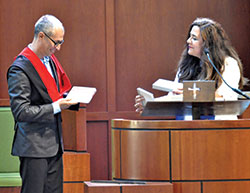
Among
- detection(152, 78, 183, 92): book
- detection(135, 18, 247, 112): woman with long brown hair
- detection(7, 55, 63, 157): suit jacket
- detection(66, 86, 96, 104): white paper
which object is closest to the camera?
detection(7, 55, 63, 157): suit jacket

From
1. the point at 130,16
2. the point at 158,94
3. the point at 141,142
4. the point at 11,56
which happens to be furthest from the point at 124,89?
the point at 141,142

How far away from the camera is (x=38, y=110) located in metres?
3.18

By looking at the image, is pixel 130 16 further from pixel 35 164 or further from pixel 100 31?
pixel 35 164

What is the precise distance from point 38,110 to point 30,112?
0.18 ft

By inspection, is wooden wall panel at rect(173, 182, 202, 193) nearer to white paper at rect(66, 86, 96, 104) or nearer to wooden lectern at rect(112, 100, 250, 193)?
wooden lectern at rect(112, 100, 250, 193)

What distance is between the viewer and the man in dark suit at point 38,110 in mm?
3166

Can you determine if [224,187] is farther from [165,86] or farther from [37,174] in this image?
[37,174]

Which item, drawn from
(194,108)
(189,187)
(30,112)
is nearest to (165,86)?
(194,108)

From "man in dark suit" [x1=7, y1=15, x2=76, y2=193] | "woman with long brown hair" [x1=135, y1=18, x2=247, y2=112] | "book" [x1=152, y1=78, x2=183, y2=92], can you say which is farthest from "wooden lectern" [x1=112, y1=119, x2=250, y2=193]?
"woman with long brown hair" [x1=135, y1=18, x2=247, y2=112]

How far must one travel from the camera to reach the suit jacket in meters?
3.15

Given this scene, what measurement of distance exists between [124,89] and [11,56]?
1.17m

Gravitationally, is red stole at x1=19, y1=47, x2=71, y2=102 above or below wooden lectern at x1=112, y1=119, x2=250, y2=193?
above

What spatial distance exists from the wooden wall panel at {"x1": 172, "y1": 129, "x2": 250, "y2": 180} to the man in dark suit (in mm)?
701

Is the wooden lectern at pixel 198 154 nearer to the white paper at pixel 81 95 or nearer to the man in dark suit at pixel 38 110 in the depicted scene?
the white paper at pixel 81 95
